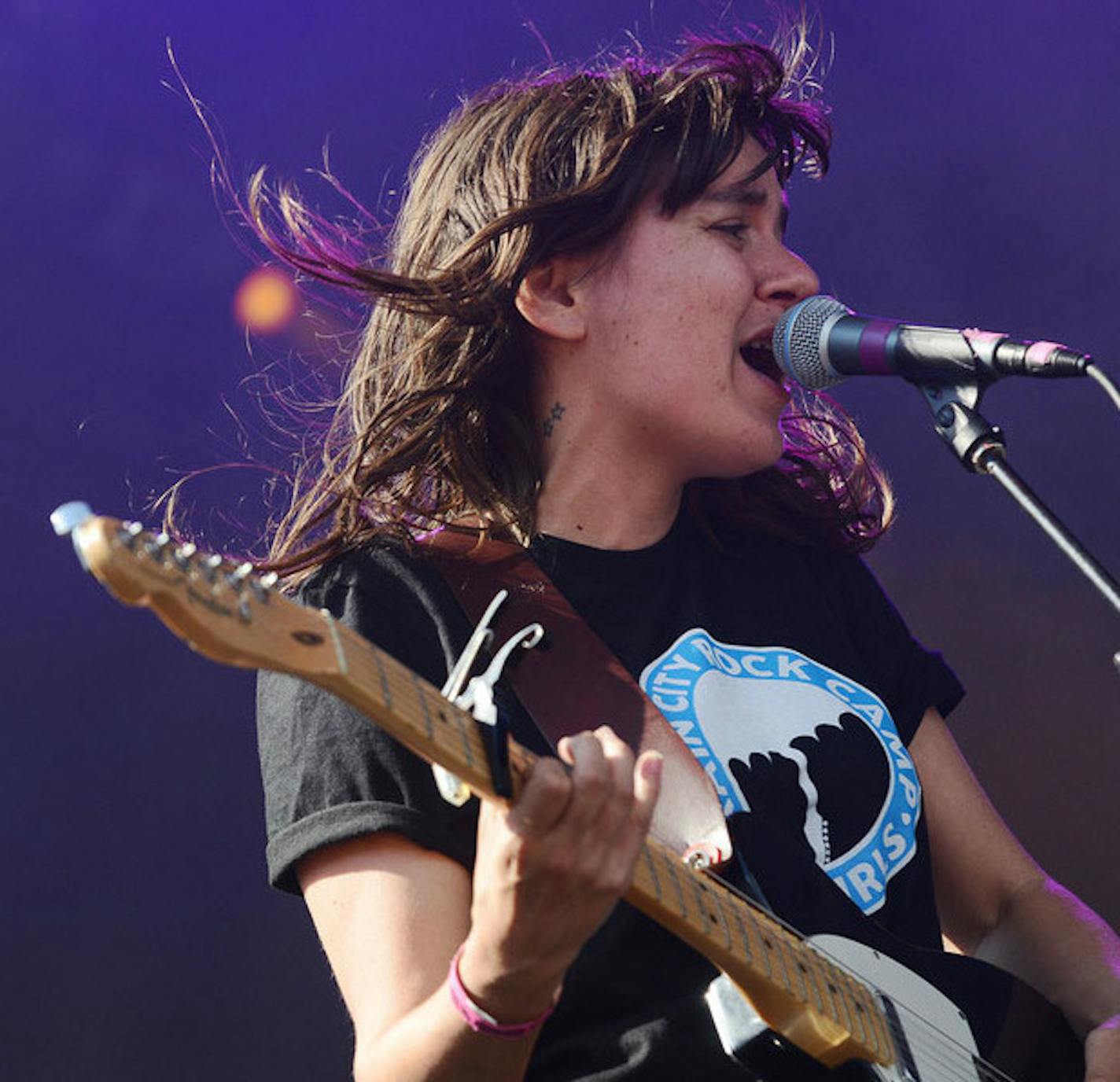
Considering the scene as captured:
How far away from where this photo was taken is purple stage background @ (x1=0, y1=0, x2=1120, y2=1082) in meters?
2.83

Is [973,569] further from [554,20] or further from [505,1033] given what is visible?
[505,1033]

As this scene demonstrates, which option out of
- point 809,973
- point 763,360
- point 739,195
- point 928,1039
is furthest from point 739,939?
point 739,195

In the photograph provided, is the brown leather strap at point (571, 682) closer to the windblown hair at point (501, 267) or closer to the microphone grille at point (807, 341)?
the windblown hair at point (501, 267)

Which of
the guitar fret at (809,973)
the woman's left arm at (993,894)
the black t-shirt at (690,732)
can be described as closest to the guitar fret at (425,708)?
the black t-shirt at (690,732)

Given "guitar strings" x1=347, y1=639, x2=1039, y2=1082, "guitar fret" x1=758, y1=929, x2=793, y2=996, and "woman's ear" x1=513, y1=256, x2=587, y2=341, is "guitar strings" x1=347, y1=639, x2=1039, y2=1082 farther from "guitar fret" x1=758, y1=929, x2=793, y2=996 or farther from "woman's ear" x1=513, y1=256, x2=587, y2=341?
"woman's ear" x1=513, y1=256, x2=587, y2=341

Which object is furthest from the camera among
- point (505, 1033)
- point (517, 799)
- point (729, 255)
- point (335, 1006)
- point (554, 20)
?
point (554, 20)

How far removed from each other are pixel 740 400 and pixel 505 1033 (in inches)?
40.7

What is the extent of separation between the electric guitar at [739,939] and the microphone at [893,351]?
0.60 meters

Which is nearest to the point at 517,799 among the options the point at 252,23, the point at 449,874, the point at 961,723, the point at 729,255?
the point at 449,874

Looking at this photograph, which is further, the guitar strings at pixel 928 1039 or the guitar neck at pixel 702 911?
the guitar strings at pixel 928 1039

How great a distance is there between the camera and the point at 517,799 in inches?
52.7

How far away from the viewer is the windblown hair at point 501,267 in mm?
2215

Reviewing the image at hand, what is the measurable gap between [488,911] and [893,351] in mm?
799

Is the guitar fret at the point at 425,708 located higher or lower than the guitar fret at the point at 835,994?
higher
